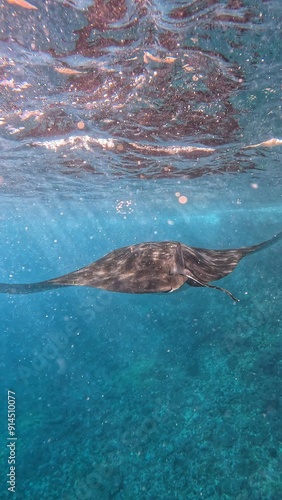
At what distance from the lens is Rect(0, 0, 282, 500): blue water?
685cm

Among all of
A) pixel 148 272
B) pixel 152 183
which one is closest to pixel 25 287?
pixel 148 272

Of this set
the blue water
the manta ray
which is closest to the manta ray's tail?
the manta ray

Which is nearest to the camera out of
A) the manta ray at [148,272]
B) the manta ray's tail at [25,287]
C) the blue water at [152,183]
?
the manta ray at [148,272]

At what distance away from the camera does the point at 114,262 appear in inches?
275

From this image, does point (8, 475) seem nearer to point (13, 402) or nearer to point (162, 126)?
point (13, 402)

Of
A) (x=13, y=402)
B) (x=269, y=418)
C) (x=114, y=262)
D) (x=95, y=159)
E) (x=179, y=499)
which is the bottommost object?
(x=13, y=402)

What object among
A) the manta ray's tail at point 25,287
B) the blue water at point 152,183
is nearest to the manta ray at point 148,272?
the manta ray's tail at point 25,287

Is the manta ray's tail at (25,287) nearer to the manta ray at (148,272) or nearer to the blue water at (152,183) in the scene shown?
the manta ray at (148,272)

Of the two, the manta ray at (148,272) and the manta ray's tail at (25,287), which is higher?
the manta ray at (148,272)

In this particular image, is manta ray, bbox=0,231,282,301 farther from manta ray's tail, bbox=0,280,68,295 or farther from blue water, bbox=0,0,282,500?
blue water, bbox=0,0,282,500

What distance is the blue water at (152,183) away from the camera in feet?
22.5

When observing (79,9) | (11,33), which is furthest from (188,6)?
Answer: (11,33)

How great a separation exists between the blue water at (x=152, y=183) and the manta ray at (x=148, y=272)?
5.12 m

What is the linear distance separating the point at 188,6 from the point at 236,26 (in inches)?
51.1
